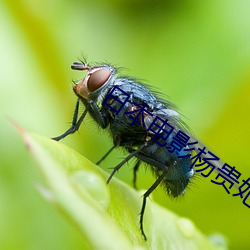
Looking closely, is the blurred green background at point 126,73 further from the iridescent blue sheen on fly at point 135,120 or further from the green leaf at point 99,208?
the green leaf at point 99,208

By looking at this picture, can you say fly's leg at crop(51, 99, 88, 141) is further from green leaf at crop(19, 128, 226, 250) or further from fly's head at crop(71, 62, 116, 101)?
green leaf at crop(19, 128, 226, 250)

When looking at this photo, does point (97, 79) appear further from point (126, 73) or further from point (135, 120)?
point (126, 73)

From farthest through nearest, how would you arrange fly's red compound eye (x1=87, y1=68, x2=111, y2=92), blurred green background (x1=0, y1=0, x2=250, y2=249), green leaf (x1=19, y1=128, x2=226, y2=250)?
1. blurred green background (x1=0, y1=0, x2=250, y2=249)
2. fly's red compound eye (x1=87, y1=68, x2=111, y2=92)
3. green leaf (x1=19, y1=128, x2=226, y2=250)

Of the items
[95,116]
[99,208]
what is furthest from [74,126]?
[99,208]

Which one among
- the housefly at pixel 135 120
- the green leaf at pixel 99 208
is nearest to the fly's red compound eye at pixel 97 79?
the housefly at pixel 135 120

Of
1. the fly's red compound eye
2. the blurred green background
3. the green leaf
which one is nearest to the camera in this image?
the green leaf

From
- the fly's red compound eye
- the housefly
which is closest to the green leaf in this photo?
the housefly
